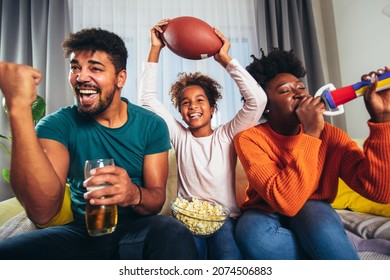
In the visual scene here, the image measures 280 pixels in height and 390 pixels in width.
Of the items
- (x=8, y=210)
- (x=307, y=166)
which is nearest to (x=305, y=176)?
(x=307, y=166)

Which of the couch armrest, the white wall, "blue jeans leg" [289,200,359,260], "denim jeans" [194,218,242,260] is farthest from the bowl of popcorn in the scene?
the white wall

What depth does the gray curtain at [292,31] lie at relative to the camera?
172cm

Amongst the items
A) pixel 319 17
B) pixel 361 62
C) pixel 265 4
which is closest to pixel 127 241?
pixel 361 62

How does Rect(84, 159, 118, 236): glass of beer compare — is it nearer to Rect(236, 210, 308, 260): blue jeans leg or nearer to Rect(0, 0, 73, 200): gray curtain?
Rect(236, 210, 308, 260): blue jeans leg

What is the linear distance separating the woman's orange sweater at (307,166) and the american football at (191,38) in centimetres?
27

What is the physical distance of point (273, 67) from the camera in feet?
3.10

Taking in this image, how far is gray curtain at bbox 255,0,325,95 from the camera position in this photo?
1.72 m

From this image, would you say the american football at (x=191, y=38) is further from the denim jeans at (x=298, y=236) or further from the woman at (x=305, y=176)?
the denim jeans at (x=298, y=236)

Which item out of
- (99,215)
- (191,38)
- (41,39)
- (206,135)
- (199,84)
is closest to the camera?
(99,215)

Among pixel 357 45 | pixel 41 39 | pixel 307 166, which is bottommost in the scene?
pixel 307 166

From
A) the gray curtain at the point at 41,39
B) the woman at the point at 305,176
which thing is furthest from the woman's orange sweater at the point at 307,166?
the gray curtain at the point at 41,39

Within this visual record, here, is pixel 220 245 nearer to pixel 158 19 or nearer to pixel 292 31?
pixel 158 19

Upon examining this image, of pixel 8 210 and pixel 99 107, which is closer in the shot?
pixel 99 107

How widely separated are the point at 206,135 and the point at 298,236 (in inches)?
16.4
